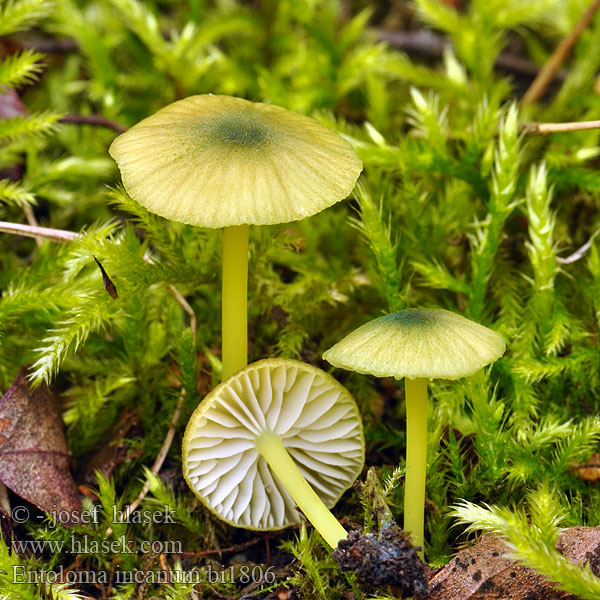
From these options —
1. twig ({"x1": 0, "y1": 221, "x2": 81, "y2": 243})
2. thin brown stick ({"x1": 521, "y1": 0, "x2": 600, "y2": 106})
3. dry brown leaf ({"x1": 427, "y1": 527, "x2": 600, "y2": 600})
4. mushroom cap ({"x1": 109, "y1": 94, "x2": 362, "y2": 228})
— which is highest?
thin brown stick ({"x1": 521, "y1": 0, "x2": 600, "y2": 106})

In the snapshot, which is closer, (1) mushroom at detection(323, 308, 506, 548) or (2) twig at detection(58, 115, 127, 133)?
(1) mushroom at detection(323, 308, 506, 548)

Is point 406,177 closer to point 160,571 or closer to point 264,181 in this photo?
point 264,181

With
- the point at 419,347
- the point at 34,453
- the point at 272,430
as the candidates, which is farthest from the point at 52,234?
the point at 419,347

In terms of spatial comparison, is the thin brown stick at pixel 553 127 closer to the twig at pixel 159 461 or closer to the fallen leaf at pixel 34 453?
the twig at pixel 159 461

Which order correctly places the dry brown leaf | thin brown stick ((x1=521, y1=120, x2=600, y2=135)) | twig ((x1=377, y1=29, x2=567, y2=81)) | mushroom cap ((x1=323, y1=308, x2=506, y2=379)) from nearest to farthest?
mushroom cap ((x1=323, y1=308, x2=506, y2=379)), the dry brown leaf, thin brown stick ((x1=521, y1=120, x2=600, y2=135)), twig ((x1=377, y1=29, x2=567, y2=81))

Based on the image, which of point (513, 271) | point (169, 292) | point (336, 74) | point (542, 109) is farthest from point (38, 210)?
point (542, 109)

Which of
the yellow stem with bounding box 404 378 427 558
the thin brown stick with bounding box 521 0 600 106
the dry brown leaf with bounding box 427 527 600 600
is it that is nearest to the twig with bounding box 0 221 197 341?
the yellow stem with bounding box 404 378 427 558

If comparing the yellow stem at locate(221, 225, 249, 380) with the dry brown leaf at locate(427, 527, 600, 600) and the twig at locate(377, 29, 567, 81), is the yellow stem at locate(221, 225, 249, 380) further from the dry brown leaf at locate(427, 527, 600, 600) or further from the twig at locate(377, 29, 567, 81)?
the twig at locate(377, 29, 567, 81)
